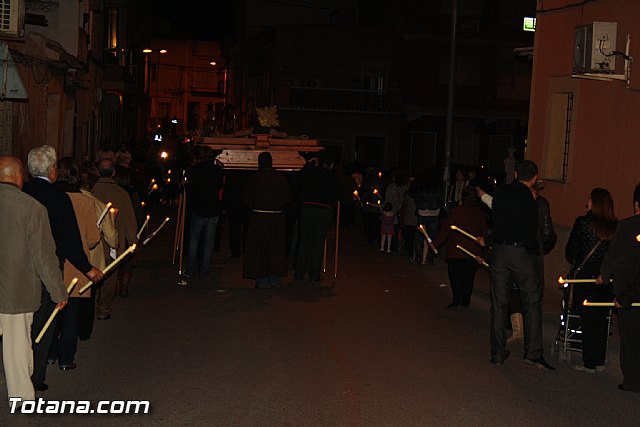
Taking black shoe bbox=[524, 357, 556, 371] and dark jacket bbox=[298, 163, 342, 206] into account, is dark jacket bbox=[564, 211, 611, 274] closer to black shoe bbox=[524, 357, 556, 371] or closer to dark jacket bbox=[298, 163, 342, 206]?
black shoe bbox=[524, 357, 556, 371]

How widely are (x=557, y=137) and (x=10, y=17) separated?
918cm

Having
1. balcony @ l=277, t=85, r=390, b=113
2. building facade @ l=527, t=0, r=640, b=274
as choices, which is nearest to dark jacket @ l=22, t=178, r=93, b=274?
building facade @ l=527, t=0, r=640, b=274

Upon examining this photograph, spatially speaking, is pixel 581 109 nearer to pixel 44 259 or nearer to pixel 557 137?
pixel 557 137

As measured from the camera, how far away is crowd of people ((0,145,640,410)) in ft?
25.2

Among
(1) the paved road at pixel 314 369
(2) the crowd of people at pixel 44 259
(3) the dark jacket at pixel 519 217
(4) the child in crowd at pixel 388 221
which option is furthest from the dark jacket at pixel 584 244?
(4) the child in crowd at pixel 388 221

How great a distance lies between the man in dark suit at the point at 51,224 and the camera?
8352 mm

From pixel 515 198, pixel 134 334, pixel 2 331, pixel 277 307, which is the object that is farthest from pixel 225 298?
pixel 2 331

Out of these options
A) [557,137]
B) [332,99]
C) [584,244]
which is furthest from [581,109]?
[332,99]

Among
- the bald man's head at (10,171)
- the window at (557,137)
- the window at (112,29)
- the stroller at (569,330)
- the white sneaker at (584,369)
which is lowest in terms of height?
the white sneaker at (584,369)

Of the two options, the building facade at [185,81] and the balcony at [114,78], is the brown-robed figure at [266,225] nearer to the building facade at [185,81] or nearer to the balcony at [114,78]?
the balcony at [114,78]

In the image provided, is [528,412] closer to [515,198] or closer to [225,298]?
[515,198]

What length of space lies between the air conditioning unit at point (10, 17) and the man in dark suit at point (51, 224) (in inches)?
251

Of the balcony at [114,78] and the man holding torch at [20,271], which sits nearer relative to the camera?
the man holding torch at [20,271]

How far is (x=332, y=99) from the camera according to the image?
4500 cm
